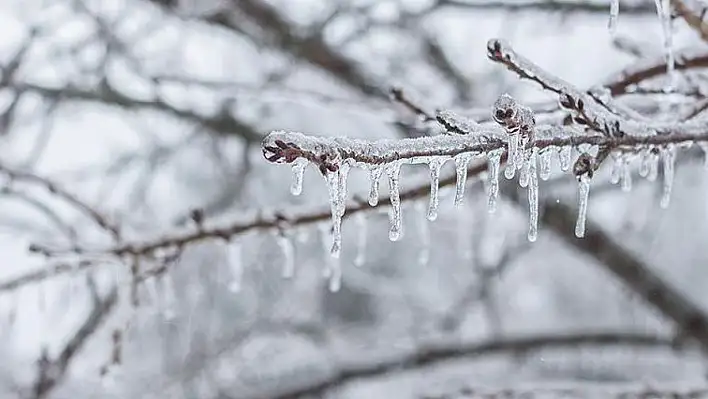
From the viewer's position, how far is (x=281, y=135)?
465mm

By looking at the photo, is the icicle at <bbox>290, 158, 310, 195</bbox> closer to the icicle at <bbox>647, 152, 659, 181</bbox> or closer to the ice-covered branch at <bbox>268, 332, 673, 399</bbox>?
the icicle at <bbox>647, 152, 659, 181</bbox>

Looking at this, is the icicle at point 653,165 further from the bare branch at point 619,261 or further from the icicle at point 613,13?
the bare branch at point 619,261

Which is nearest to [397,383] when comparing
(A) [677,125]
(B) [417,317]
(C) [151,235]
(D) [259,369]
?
(D) [259,369]

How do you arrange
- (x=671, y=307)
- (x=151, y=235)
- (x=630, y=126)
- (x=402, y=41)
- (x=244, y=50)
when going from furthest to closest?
1. (x=244, y=50)
2. (x=402, y=41)
3. (x=671, y=307)
4. (x=151, y=235)
5. (x=630, y=126)

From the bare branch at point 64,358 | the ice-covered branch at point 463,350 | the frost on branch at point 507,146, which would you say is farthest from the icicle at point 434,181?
the ice-covered branch at point 463,350

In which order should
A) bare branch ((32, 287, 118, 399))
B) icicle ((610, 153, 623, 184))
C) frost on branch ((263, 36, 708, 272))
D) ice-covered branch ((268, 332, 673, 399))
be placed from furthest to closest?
ice-covered branch ((268, 332, 673, 399)) → bare branch ((32, 287, 118, 399)) → icicle ((610, 153, 623, 184)) → frost on branch ((263, 36, 708, 272))

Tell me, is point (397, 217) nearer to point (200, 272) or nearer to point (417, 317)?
point (200, 272)

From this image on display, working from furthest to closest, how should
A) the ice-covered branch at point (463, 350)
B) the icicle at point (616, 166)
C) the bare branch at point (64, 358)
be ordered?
1. the ice-covered branch at point (463, 350)
2. the bare branch at point (64, 358)
3. the icicle at point (616, 166)

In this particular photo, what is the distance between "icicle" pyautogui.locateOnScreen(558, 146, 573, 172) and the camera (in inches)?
22.5

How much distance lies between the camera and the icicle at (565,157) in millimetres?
572

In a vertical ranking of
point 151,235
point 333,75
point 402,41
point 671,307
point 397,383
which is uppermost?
point 402,41

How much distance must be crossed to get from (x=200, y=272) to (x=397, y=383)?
1105mm

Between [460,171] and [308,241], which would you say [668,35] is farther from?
[308,241]

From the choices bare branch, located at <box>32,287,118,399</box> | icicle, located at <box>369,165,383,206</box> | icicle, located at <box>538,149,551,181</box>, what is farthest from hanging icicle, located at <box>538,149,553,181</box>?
bare branch, located at <box>32,287,118,399</box>
